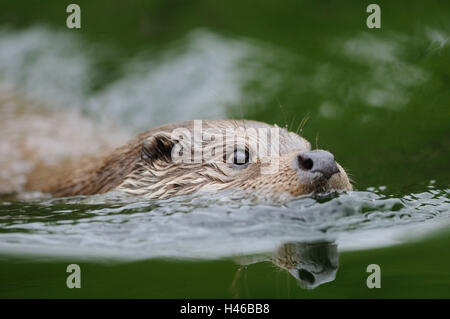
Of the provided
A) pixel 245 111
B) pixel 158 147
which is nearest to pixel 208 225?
pixel 158 147

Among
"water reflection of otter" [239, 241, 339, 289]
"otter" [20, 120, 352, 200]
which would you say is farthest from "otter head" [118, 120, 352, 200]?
"water reflection of otter" [239, 241, 339, 289]

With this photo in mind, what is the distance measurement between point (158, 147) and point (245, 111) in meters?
3.13

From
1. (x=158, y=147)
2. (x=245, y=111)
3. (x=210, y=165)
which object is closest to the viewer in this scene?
(x=210, y=165)

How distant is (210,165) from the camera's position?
5.27 m

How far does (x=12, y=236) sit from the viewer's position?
14.7 feet

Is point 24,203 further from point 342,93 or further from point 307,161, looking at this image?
point 342,93

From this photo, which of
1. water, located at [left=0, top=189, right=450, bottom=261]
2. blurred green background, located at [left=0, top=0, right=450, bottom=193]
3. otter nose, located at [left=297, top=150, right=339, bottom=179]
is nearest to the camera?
water, located at [left=0, top=189, right=450, bottom=261]

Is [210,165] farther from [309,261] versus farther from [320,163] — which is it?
[309,261]

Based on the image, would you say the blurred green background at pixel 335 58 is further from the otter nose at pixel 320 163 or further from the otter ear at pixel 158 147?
the otter ear at pixel 158 147

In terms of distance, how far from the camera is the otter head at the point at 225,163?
4684 mm

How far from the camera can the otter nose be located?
4523 mm

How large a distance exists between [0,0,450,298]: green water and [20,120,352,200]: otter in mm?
191

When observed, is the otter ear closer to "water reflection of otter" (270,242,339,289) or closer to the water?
the water

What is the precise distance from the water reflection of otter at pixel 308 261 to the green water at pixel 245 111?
0.21 feet
